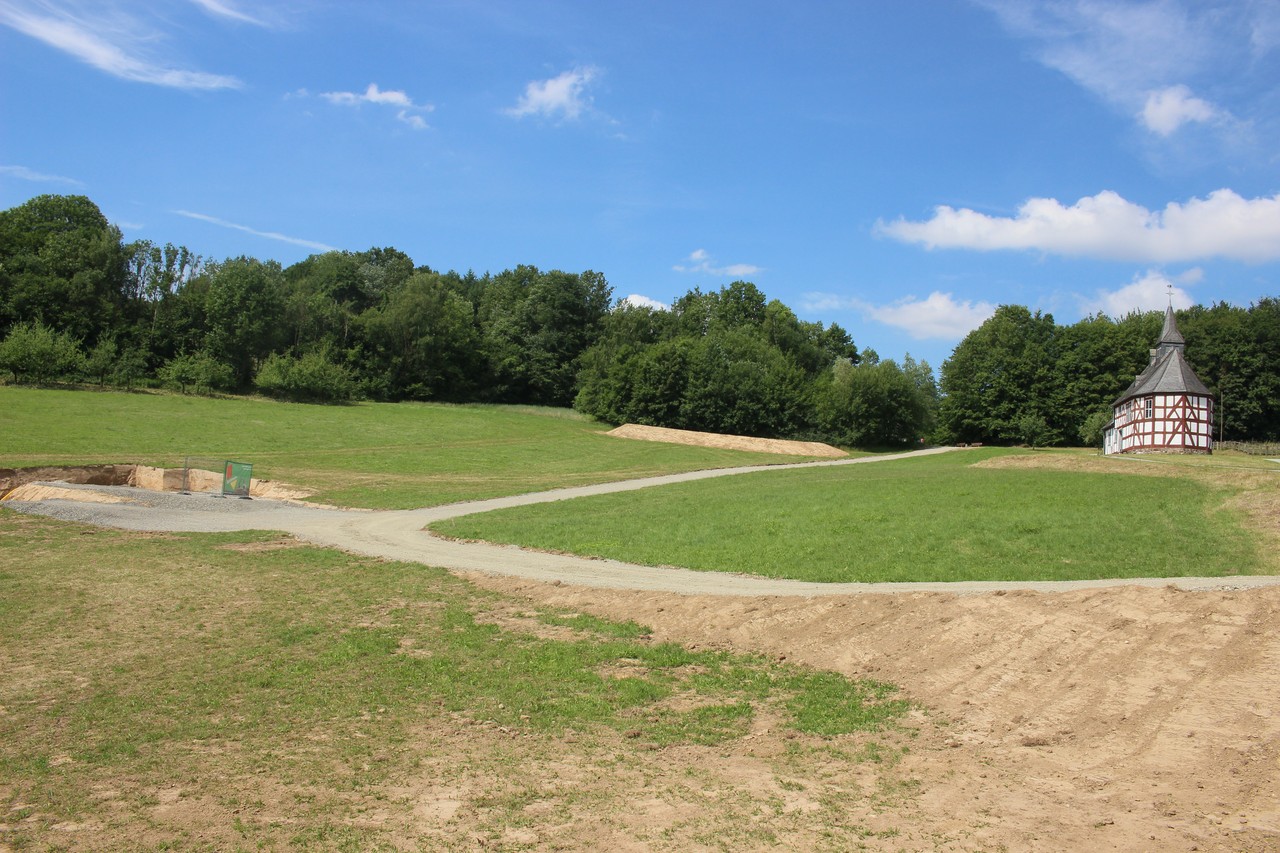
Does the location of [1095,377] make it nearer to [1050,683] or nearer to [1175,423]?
[1175,423]

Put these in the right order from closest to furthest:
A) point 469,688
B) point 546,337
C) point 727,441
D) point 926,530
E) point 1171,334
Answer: point 469,688, point 926,530, point 1171,334, point 727,441, point 546,337

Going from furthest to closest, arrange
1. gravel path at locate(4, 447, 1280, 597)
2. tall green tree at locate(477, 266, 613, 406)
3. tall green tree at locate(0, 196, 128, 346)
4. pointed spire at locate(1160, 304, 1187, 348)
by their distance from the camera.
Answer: tall green tree at locate(477, 266, 613, 406), tall green tree at locate(0, 196, 128, 346), pointed spire at locate(1160, 304, 1187, 348), gravel path at locate(4, 447, 1280, 597)

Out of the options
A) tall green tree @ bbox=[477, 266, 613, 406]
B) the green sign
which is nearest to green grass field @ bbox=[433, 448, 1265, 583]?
the green sign

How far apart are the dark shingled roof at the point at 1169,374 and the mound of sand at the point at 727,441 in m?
20.7

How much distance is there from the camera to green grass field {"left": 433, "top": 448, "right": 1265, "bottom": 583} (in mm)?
16266

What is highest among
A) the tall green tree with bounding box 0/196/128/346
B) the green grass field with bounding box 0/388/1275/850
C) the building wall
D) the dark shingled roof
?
the tall green tree with bounding box 0/196/128/346

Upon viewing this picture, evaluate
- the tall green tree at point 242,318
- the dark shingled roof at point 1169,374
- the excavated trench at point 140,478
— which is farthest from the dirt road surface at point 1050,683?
the tall green tree at point 242,318

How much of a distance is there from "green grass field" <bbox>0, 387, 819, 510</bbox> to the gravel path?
105 inches

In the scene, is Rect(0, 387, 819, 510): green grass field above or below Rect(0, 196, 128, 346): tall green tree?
below

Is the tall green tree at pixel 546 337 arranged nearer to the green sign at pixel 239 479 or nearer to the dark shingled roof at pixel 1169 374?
the dark shingled roof at pixel 1169 374

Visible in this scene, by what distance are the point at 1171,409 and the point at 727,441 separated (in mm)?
29708

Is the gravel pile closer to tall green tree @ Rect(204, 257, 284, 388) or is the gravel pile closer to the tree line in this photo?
tall green tree @ Rect(204, 257, 284, 388)

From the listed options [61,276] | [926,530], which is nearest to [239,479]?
[926,530]

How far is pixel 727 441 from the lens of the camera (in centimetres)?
6188
